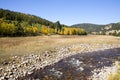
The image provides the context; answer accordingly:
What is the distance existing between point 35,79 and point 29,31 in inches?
3060

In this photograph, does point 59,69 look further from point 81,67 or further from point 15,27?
point 15,27

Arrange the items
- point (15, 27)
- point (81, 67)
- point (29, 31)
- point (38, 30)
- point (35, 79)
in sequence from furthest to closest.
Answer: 1. point (38, 30)
2. point (29, 31)
3. point (15, 27)
4. point (81, 67)
5. point (35, 79)

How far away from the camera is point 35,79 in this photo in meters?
23.6

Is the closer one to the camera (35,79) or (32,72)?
(35,79)

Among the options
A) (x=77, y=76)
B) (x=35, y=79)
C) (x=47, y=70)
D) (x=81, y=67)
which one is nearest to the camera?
A: (x=35, y=79)

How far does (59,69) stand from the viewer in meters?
29.6

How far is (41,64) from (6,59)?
20.7 feet

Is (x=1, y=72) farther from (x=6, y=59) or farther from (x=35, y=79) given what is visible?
(x=6, y=59)

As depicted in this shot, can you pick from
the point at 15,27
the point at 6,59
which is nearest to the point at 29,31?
the point at 15,27

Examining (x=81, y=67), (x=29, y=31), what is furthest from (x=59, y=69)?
(x=29, y=31)

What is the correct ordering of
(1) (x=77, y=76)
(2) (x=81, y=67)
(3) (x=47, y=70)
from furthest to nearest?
(2) (x=81, y=67)
(3) (x=47, y=70)
(1) (x=77, y=76)

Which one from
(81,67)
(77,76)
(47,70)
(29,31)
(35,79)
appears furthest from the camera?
(29,31)

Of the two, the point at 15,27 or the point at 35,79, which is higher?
the point at 15,27

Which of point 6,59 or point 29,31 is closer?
point 6,59
